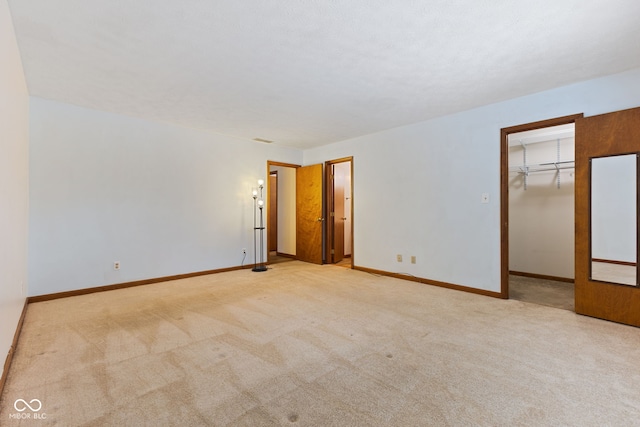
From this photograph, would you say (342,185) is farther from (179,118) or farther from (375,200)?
(179,118)

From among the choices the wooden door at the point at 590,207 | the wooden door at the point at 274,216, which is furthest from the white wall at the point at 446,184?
the wooden door at the point at 274,216

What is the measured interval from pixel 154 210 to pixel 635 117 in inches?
225

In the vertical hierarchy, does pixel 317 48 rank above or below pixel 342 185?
above

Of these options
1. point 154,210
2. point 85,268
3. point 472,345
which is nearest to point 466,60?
point 472,345

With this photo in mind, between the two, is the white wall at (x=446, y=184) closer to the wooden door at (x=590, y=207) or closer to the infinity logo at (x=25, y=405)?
the wooden door at (x=590, y=207)

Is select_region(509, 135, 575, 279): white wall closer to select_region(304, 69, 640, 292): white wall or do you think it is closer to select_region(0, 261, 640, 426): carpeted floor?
select_region(304, 69, 640, 292): white wall

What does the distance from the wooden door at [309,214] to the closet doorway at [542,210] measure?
3.32 metres

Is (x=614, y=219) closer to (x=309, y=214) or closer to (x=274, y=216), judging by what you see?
(x=309, y=214)

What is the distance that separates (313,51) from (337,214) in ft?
12.9

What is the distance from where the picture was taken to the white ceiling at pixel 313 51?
1937 mm

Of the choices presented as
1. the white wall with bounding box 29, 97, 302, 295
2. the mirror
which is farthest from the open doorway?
the mirror

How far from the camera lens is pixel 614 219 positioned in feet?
9.61

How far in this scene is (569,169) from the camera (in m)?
4.39

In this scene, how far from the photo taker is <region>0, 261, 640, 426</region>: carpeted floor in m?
1.55
